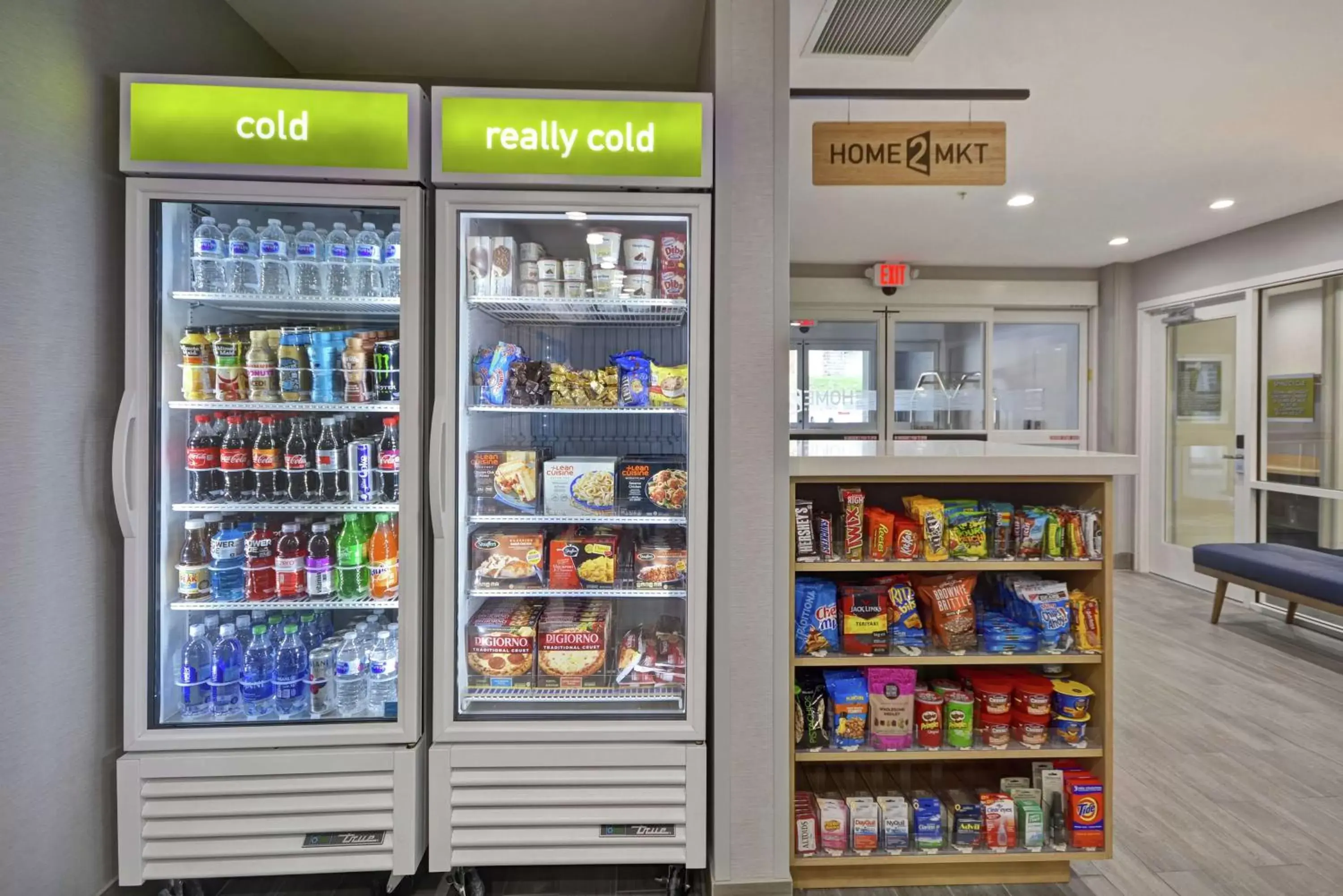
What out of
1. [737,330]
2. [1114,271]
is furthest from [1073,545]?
[1114,271]

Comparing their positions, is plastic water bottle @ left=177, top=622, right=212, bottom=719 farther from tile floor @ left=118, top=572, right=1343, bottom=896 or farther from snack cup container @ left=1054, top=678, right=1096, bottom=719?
snack cup container @ left=1054, top=678, right=1096, bottom=719

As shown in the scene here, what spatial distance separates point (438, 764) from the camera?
1.89 m

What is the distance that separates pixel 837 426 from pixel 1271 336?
3.29 metres

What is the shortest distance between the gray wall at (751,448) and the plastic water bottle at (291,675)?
127 cm

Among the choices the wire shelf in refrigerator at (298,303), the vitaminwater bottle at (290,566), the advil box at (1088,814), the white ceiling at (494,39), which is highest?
the white ceiling at (494,39)

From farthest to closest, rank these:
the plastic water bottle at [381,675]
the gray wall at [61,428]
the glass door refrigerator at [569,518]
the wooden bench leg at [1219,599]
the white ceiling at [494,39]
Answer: the wooden bench leg at [1219,599] < the white ceiling at [494,39] < the plastic water bottle at [381,675] < the glass door refrigerator at [569,518] < the gray wall at [61,428]

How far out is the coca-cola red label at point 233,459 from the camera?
198 centimetres

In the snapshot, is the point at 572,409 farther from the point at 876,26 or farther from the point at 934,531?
the point at 876,26

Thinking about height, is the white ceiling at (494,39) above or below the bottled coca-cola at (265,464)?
above

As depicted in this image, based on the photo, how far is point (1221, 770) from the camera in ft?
8.84

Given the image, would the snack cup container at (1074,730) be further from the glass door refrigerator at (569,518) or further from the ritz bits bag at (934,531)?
the glass door refrigerator at (569,518)

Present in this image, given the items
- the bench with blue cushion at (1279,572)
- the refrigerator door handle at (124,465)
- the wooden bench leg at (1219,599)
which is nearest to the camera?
the refrigerator door handle at (124,465)

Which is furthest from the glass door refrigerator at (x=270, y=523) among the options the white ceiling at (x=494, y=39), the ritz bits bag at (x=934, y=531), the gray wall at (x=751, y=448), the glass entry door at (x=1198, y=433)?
the glass entry door at (x=1198, y=433)

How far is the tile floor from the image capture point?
6.70 feet
